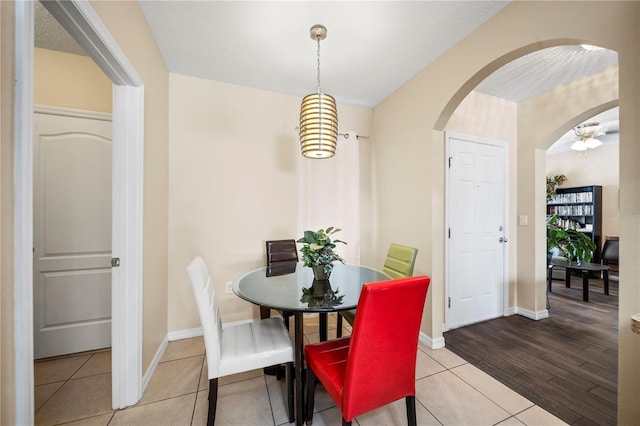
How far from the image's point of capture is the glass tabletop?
4.46ft

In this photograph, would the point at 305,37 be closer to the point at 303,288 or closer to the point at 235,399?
the point at 303,288

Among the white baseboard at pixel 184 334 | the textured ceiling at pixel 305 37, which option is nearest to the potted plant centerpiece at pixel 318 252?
the textured ceiling at pixel 305 37

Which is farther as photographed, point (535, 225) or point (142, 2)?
point (535, 225)

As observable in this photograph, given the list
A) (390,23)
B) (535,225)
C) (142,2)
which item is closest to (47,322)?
(142,2)

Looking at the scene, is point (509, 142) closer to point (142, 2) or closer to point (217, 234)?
point (217, 234)

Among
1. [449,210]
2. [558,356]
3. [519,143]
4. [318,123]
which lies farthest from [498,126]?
[318,123]

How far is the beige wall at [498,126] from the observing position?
2.80 meters

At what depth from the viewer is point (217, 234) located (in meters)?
2.63

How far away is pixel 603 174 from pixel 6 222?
790 cm

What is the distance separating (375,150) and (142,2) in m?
2.54

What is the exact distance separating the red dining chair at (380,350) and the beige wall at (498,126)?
7.52 ft

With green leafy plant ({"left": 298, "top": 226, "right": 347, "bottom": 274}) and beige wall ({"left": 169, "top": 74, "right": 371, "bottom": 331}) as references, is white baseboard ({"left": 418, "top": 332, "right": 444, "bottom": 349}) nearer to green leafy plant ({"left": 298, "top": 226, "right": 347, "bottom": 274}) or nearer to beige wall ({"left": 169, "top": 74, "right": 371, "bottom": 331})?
green leafy plant ({"left": 298, "top": 226, "right": 347, "bottom": 274})

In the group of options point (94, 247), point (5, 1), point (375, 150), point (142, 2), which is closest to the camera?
point (5, 1)

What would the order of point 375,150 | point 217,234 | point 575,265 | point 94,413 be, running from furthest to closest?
1. point 575,265
2. point 375,150
3. point 217,234
4. point 94,413
